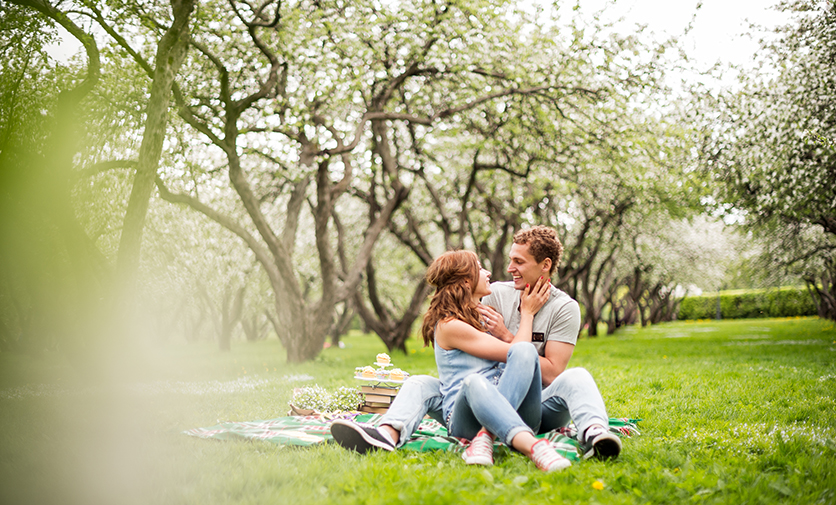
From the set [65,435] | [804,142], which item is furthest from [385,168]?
[65,435]

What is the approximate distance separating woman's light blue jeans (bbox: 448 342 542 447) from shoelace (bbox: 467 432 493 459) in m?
0.06

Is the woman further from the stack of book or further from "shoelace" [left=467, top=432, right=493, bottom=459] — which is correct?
the stack of book

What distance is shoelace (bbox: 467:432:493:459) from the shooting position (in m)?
3.53

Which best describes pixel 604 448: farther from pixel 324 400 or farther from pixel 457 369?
pixel 324 400

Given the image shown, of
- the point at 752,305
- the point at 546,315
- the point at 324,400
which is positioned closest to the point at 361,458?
the point at 546,315

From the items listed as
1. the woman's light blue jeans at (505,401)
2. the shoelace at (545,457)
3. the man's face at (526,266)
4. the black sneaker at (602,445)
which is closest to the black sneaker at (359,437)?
the woman's light blue jeans at (505,401)

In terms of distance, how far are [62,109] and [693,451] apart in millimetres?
7749

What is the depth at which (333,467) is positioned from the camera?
353 cm

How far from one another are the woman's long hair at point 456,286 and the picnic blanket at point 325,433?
3.07ft

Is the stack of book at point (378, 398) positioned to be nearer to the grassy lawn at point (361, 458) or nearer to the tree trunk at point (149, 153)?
the grassy lawn at point (361, 458)

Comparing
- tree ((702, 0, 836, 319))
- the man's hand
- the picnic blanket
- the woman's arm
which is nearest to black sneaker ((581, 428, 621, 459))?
the picnic blanket

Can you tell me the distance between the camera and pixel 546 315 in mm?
4199

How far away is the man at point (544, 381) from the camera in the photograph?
366 centimetres

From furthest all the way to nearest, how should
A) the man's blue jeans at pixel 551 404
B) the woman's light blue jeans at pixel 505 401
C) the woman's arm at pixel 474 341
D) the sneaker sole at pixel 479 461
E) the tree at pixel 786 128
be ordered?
the tree at pixel 786 128 → the woman's arm at pixel 474 341 → the man's blue jeans at pixel 551 404 → the woman's light blue jeans at pixel 505 401 → the sneaker sole at pixel 479 461
